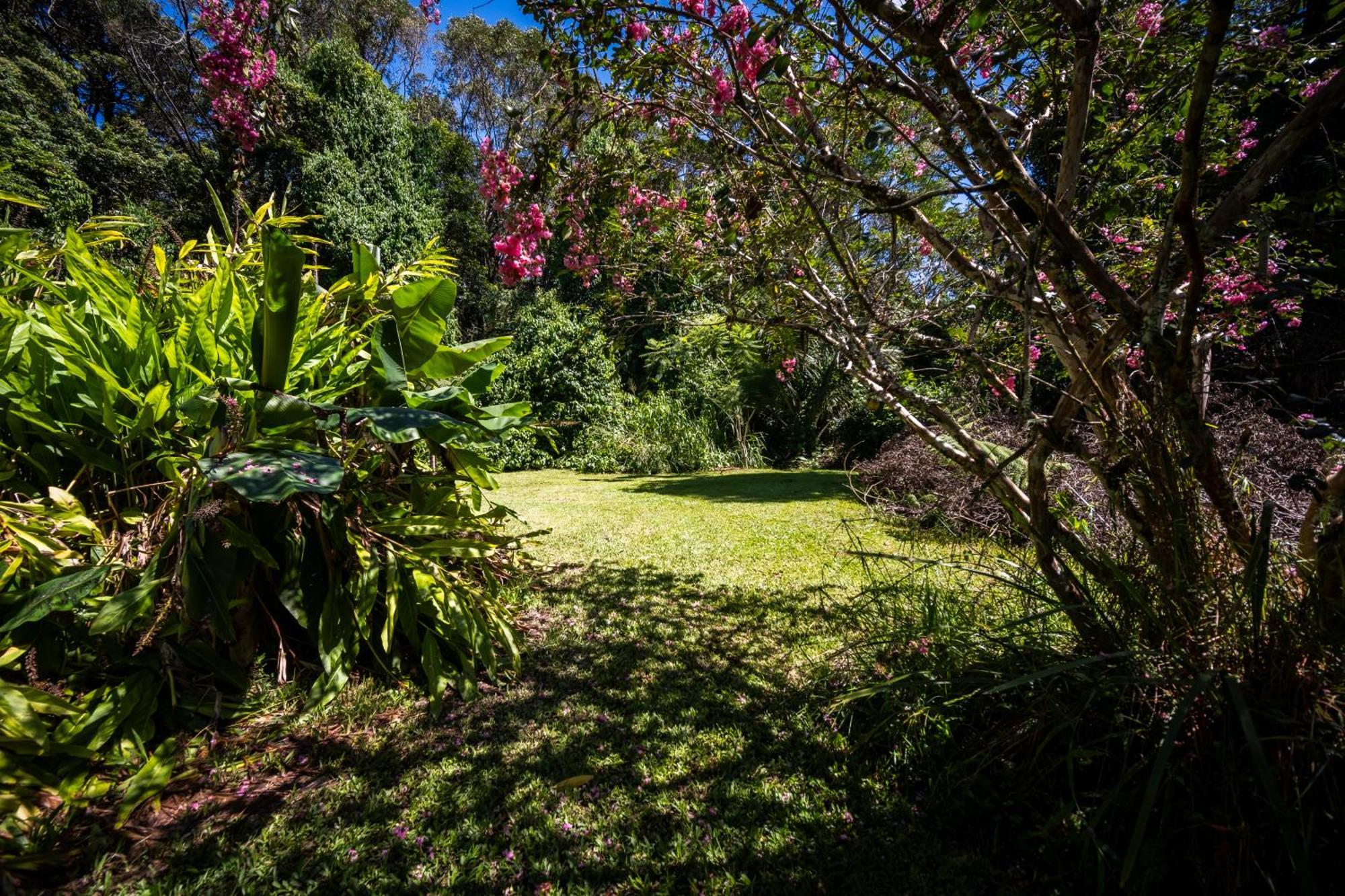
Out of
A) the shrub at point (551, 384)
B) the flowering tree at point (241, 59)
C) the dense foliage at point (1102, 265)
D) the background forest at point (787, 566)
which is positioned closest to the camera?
the dense foliage at point (1102, 265)

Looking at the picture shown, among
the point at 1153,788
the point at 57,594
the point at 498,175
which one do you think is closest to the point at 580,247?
the point at 498,175

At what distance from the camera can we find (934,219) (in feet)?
11.7

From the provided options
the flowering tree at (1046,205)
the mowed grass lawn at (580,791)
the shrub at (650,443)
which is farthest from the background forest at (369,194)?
the mowed grass lawn at (580,791)

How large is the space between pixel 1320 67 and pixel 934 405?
7.11 feet

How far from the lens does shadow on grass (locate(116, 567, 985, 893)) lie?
4.95ft

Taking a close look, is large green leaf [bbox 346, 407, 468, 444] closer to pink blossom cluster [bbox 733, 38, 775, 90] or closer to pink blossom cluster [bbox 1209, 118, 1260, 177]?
pink blossom cluster [bbox 733, 38, 775, 90]

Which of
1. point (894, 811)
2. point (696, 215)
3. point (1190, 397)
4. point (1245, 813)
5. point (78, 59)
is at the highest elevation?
point (78, 59)

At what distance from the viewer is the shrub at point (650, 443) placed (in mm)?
10312

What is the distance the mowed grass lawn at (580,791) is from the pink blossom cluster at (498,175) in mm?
2504

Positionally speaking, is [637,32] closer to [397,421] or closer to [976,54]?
[976,54]

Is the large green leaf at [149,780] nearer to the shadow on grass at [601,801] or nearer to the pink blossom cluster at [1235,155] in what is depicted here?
the shadow on grass at [601,801]

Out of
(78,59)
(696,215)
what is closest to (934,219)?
(696,215)

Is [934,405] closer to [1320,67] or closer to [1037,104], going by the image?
[1037,104]

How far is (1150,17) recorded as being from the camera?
244cm
